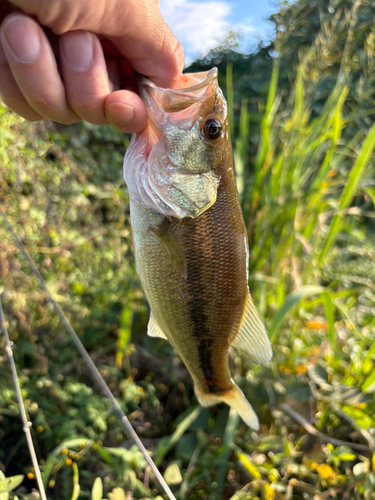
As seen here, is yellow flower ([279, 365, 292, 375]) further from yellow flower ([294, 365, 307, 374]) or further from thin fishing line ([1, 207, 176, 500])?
thin fishing line ([1, 207, 176, 500])

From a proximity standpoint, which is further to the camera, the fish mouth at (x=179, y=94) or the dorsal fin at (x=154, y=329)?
the dorsal fin at (x=154, y=329)

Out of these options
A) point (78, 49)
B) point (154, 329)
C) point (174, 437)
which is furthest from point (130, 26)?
point (174, 437)

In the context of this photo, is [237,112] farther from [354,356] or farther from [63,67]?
[63,67]

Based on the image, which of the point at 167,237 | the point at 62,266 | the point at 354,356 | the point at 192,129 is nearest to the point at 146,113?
the point at 192,129

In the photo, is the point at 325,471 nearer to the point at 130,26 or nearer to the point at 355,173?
the point at 355,173

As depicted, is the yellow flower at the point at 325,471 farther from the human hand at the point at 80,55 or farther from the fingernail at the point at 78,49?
the fingernail at the point at 78,49

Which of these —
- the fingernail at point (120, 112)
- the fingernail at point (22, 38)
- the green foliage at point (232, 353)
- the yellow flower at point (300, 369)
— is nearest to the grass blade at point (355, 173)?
the green foliage at point (232, 353)
